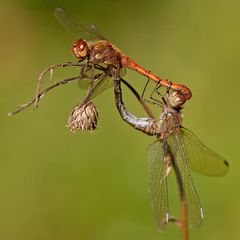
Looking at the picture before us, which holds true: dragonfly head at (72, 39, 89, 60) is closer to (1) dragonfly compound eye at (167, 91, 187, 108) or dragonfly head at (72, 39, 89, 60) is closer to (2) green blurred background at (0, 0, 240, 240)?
(1) dragonfly compound eye at (167, 91, 187, 108)

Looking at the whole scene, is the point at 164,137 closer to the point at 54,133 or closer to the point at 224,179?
the point at 224,179

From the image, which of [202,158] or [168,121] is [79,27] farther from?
[202,158]

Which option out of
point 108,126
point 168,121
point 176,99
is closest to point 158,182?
point 168,121

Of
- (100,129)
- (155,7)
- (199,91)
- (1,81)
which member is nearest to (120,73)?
(100,129)

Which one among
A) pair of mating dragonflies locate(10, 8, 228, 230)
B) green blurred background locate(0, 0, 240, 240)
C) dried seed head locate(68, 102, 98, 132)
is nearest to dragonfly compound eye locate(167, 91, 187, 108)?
pair of mating dragonflies locate(10, 8, 228, 230)

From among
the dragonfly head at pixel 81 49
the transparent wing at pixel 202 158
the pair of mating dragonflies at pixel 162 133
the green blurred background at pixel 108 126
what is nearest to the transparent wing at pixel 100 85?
the pair of mating dragonflies at pixel 162 133

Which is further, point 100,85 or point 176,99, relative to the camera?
point 176,99

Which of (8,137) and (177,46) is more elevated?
(177,46)
